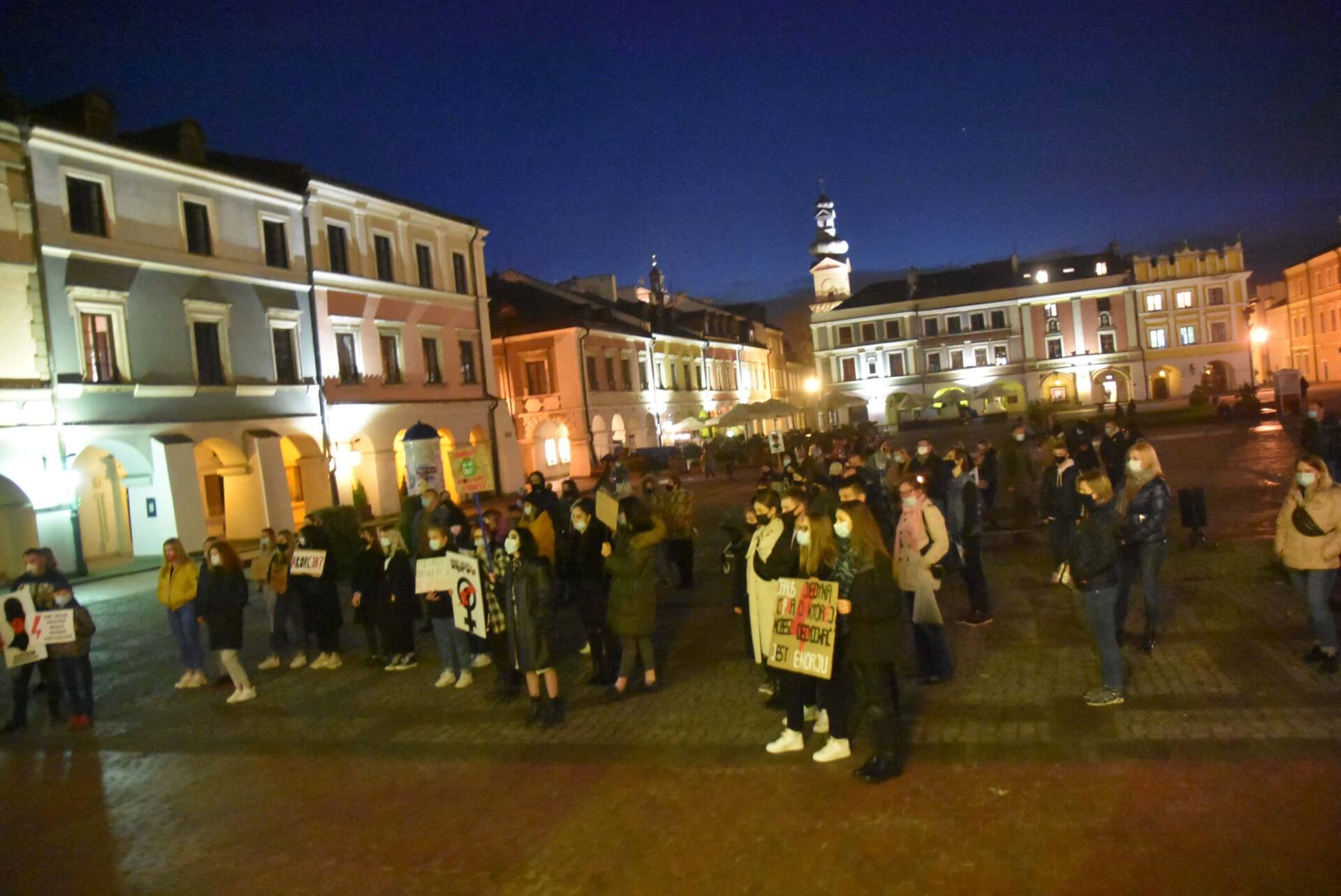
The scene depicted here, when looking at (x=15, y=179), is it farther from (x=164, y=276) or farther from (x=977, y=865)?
(x=977, y=865)

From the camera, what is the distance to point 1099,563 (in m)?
7.39

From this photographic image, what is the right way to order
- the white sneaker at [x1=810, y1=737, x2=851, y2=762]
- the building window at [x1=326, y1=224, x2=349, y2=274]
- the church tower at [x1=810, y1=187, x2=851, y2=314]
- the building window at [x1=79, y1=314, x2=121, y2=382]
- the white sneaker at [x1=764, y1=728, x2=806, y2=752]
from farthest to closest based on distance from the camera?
the church tower at [x1=810, y1=187, x2=851, y2=314] < the building window at [x1=326, y1=224, x2=349, y2=274] < the building window at [x1=79, y1=314, x2=121, y2=382] < the white sneaker at [x1=764, y1=728, x2=806, y2=752] < the white sneaker at [x1=810, y1=737, x2=851, y2=762]

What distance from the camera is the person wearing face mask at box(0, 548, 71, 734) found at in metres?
9.71

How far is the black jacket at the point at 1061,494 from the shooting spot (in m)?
10.5

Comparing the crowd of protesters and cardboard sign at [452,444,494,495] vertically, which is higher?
cardboard sign at [452,444,494,495]

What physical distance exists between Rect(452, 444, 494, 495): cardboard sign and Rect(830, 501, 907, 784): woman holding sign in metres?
7.51

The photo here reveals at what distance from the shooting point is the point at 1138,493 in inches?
344

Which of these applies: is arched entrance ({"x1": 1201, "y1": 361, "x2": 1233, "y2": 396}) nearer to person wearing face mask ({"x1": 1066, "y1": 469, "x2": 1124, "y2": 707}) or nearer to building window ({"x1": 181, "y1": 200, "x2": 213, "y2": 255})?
building window ({"x1": 181, "y1": 200, "x2": 213, "y2": 255})

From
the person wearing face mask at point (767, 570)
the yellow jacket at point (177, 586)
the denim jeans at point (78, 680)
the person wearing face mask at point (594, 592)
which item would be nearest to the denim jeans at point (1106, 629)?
the person wearing face mask at point (767, 570)

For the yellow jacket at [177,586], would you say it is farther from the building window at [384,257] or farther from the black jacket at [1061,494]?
the building window at [384,257]

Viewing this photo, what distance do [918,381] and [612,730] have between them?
73.7 meters

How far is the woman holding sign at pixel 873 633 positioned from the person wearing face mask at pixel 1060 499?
186 inches

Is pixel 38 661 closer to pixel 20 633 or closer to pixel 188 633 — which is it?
pixel 20 633

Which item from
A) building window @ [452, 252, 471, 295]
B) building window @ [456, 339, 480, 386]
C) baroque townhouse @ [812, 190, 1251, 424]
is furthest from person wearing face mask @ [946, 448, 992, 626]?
baroque townhouse @ [812, 190, 1251, 424]
